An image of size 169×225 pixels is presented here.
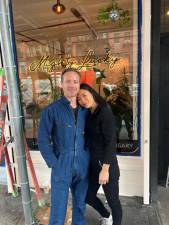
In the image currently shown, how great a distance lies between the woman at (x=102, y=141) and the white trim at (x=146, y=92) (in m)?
0.71

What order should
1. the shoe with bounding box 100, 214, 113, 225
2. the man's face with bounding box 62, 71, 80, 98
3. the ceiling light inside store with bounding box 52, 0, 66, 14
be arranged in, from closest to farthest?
the man's face with bounding box 62, 71, 80, 98 < the shoe with bounding box 100, 214, 113, 225 < the ceiling light inside store with bounding box 52, 0, 66, 14

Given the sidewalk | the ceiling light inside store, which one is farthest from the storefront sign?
the sidewalk

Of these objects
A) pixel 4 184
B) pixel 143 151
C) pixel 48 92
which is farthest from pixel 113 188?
pixel 4 184

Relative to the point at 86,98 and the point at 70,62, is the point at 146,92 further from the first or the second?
the point at 70,62

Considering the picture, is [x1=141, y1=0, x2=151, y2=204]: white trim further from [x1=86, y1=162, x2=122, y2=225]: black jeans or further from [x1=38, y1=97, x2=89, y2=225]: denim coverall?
[x1=38, y1=97, x2=89, y2=225]: denim coverall

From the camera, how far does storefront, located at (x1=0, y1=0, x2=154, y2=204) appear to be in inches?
109

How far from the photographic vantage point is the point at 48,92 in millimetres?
3361

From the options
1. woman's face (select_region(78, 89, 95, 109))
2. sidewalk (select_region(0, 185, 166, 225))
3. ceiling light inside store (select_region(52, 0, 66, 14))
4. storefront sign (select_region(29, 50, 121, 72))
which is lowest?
sidewalk (select_region(0, 185, 166, 225))

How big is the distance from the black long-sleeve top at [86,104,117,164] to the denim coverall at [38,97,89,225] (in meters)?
0.07

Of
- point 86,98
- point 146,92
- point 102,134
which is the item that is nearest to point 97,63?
point 146,92

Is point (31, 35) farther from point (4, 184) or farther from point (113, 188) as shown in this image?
point (113, 188)

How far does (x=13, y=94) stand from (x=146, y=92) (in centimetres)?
144

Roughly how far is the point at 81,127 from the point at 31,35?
2.09 meters

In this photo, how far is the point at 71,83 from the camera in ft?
6.31
